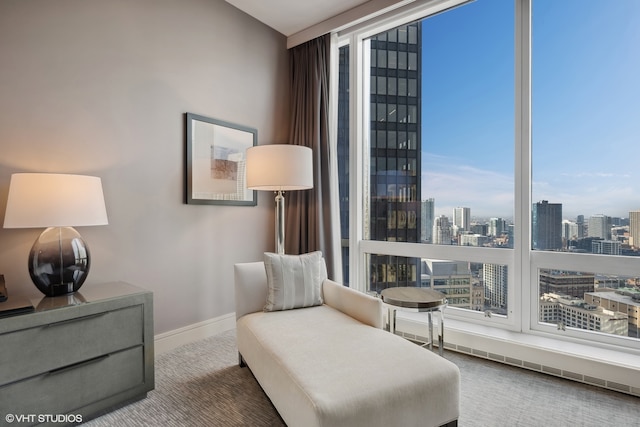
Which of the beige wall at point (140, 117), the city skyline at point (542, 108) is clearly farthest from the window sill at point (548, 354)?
the beige wall at point (140, 117)

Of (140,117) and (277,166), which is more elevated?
(140,117)

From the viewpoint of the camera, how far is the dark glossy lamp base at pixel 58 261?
5.55 ft

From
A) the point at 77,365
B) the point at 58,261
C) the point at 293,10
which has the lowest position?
the point at 77,365

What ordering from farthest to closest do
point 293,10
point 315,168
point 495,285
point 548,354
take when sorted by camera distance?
point 315,168, point 293,10, point 495,285, point 548,354

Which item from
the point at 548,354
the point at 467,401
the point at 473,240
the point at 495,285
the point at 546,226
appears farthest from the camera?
the point at 473,240

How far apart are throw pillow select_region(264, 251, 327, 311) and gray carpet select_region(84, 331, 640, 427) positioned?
0.52m

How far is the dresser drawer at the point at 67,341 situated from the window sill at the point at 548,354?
2.03 m

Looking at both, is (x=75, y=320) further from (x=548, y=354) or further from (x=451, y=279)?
(x=548, y=354)

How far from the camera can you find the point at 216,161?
2844mm

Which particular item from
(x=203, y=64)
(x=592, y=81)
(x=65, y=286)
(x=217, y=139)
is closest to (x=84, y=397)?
(x=65, y=286)

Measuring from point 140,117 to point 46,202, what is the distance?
981mm

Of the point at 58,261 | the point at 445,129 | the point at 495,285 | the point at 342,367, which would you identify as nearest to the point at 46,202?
the point at 58,261

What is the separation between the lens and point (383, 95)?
315 centimetres

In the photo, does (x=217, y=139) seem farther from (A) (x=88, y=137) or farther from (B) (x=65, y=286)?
(B) (x=65, y=286)
